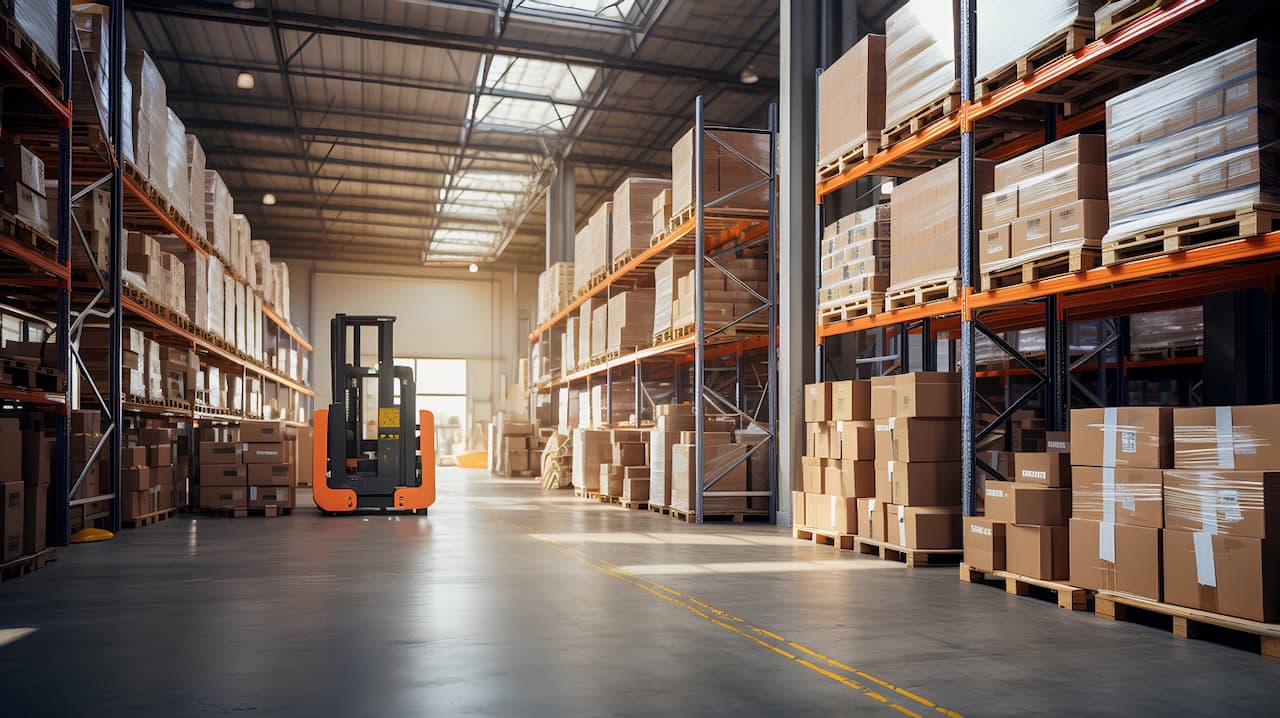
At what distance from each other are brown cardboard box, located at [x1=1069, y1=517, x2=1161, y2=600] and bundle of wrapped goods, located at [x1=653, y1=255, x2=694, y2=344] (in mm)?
7274

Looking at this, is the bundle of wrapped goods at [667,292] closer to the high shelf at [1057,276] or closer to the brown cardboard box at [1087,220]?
the high shelf at [1057,276]

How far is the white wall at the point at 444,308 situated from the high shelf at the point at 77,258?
20544mm

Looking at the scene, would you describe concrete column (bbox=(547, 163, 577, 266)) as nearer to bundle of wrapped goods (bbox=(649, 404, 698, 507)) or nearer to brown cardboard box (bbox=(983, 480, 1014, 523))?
bundle of wrapped goods (bbox=(649, 404, 698, 507))

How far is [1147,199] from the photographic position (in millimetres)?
5215

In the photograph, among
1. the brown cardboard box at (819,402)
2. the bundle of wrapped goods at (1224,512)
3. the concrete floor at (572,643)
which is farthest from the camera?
the brown cardboard box at (819,402)

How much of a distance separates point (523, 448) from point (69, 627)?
61.3 feet

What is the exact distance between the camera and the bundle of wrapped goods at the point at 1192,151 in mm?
4648

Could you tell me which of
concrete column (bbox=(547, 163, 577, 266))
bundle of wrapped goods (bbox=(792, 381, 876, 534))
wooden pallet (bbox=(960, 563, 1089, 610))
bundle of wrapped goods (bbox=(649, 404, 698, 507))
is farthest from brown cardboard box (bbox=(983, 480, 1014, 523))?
concrete column (bbox=(547, 163, 577, 266))

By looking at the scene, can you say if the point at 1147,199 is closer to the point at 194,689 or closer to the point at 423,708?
the point at 423,708

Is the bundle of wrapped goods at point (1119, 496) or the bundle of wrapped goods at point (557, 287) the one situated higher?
the bundle of wrapped goods at point (557, 287)

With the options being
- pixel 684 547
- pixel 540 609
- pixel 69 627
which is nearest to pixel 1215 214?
pixel 540 609

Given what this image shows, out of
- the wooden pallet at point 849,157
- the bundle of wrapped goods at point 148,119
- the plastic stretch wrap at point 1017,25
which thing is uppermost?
the bundle of wrapped goods at point 148,119

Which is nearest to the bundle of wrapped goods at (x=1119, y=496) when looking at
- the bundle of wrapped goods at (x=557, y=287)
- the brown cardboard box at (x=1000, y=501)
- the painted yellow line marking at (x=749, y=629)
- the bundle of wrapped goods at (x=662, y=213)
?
the brown cardboard box at (x=1000, y=501)

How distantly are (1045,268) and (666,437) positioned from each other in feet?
20.9
